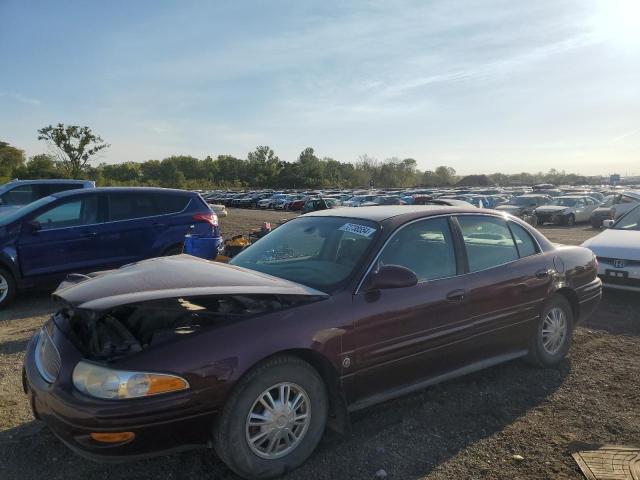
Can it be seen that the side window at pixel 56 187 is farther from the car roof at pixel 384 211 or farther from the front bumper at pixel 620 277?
the front bumper at pixel 620 277

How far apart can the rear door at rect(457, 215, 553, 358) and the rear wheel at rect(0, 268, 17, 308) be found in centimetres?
609

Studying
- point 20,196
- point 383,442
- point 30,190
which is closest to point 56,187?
point 30,190

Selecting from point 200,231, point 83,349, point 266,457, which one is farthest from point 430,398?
point 200,231

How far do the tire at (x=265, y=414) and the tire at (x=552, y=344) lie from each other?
7.81ft

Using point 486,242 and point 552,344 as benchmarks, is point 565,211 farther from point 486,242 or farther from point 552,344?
point 486,242

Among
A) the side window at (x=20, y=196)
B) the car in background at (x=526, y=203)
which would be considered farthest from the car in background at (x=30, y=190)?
the car in background at (x=526, y=203)

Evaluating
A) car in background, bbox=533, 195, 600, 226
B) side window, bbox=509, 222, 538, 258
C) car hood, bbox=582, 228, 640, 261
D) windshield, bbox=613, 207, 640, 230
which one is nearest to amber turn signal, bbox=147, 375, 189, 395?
Answer: side window, bbox=509, 222, 538, 258

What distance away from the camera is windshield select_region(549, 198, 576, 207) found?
25.0 meters

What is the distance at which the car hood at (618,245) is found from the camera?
704 centimetres

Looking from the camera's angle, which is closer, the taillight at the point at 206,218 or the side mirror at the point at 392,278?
the side mirror at the point at 392,278

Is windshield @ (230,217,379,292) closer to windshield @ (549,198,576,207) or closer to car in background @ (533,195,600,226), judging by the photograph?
car in background @ (533,195,600,226)

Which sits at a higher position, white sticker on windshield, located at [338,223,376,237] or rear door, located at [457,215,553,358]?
white sticker on windshield, located at [338,223,376,237]

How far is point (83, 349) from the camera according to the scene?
279 centimetres

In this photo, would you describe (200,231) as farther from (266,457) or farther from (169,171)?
(169,171)
